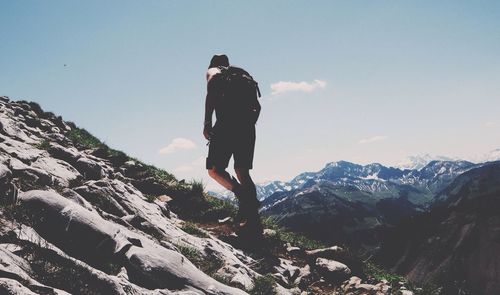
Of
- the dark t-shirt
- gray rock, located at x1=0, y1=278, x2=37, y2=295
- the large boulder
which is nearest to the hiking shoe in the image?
the large boulder

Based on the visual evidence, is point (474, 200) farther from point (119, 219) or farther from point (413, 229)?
point (119, 219)

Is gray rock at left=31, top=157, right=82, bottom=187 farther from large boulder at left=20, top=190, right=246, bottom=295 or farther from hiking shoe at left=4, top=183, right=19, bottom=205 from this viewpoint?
large boulder at left=20, top=190, right=246, bottom=295

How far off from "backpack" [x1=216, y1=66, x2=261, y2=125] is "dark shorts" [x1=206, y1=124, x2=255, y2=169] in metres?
0.21

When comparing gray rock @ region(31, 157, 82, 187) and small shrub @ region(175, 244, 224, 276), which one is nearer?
small shrub @ region(175, 244, 224, 276)

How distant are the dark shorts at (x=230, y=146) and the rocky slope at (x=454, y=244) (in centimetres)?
7823

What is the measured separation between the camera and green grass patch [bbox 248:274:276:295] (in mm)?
6020

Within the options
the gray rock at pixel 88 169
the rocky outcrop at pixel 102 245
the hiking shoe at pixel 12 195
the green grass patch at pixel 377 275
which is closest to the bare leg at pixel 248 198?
the rocky outcrop at pixel 102 245

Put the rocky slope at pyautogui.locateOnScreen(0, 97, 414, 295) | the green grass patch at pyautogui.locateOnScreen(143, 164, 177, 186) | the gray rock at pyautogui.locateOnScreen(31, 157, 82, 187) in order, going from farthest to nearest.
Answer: the green grass patch at pyautogui.locateOnScreen(143, 164, 177, 186)
the gray rock at pyautogui.locateOnScreen(31, 157, 82, 187)
the rocky slope at pyautogui.locateOnScreen(0, 97, 414, 295)

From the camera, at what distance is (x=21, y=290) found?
321 centimetres

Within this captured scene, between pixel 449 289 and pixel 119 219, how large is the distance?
6513 millimetres

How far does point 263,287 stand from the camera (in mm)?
6188

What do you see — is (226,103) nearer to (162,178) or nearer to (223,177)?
(223,177)

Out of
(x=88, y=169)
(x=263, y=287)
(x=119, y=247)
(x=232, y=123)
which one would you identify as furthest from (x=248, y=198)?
(x=88, y=169)

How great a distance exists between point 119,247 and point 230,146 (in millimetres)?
3475
